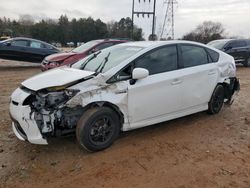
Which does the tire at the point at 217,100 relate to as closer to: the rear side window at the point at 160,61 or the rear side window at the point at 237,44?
the rear side window at the point at 160,61

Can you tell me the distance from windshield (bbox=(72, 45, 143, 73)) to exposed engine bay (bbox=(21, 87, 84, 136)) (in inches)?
33.8

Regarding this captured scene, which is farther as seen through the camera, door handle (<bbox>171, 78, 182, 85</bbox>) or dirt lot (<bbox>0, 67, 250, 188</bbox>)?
door handle (<bbox>171, 78, 182, 85</bbox>)

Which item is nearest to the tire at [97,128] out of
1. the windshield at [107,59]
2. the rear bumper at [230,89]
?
the windshield at [107,59]

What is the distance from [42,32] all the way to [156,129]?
2537 inches

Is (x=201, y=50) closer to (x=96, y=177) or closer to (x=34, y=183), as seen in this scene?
(x=96, y=177)

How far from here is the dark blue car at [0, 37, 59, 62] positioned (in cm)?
1448

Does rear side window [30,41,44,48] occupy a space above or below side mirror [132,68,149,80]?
below

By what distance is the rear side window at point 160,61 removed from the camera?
4.80m

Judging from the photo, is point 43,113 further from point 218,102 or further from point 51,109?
point 218,102

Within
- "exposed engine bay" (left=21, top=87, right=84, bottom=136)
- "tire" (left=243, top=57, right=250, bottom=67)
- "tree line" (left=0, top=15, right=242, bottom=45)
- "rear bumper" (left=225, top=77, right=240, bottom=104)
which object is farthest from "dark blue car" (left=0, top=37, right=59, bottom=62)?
"tree line" (left=0, top=15, right=242, bottom=45)

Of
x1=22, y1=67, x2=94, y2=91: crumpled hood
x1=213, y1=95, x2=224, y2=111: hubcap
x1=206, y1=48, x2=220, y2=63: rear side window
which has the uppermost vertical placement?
x1=206, y1=48, x2=220, y2=63: rear side window

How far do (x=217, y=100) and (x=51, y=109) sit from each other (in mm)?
3644

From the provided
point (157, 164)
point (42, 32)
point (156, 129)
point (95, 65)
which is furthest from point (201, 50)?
point (42, 32)

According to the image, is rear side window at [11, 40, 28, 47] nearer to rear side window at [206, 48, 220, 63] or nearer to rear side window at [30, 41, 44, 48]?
rear side window at [30, 41, 44, 48]
